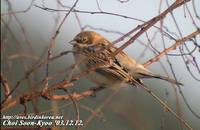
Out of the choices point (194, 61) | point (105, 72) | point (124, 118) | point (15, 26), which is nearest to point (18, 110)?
point (15, 26)

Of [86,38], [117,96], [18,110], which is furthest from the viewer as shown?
[86,38]

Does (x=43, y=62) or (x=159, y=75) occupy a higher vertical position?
(x=159, y=75)

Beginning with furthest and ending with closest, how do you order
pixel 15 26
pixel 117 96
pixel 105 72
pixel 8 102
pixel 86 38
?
pixel 86 38 < pixel 105 72 < pixel 15 26 < pixel 117 96 < pixel 8 102

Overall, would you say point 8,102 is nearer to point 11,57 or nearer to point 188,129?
→ point 11,57

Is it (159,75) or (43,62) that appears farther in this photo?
(159,75)

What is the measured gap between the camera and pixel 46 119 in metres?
2.84

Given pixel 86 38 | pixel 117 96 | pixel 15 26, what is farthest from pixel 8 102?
pixel 86 38

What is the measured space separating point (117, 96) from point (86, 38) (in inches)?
137

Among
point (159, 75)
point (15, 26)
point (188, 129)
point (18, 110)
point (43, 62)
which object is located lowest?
point (188, 129)

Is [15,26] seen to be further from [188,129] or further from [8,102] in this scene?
[188,129]

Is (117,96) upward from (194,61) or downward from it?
downward

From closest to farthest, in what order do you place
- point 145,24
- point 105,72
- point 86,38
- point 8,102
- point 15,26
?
point 8,102
point 145,24
point 15,26
point 105,72
point 86,38

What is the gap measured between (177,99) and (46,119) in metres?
0.75

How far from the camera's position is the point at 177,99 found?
3057 mm
